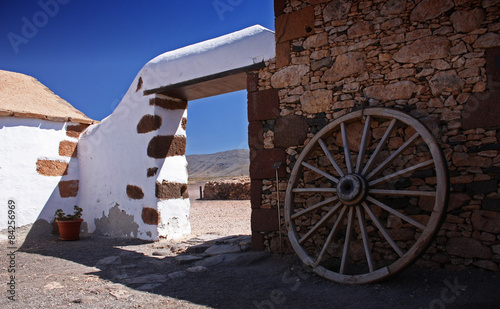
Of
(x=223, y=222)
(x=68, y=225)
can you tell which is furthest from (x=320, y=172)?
(x=223, y=222)

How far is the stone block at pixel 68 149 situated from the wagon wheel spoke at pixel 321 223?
4.71m

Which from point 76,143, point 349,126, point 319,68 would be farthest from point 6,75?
point 349,126

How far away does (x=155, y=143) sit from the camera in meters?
5.55

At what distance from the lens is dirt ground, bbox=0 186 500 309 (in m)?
2.93

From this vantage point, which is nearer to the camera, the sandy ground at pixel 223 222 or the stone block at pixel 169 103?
the stone block at pixel 169 103

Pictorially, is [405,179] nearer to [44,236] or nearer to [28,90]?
[44,236]

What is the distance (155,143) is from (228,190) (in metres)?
8.31

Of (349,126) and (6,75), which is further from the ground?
(6,75)

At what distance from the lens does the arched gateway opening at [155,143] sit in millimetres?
5129

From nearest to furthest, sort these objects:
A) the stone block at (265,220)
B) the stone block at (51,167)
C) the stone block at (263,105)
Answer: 1. the stone block at (265,220)
2. the stone block at (263,105)
3. the stone block at (51,167)

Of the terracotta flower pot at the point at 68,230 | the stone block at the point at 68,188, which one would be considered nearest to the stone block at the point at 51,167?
the stone block at the point at 68,188

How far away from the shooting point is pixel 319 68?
4219 mm

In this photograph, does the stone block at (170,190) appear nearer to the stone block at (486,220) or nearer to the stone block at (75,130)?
the stone block at (75,130)

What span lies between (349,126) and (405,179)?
793mm
